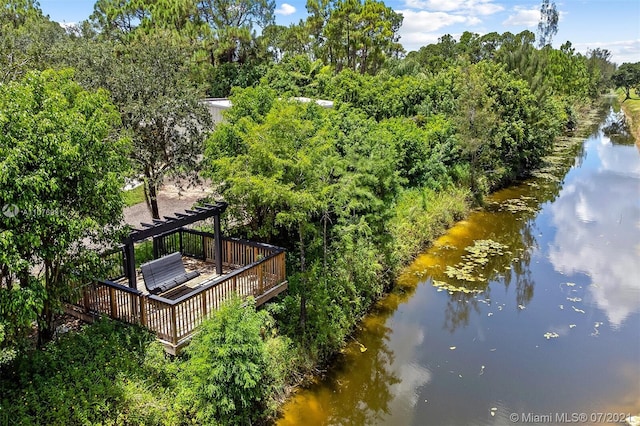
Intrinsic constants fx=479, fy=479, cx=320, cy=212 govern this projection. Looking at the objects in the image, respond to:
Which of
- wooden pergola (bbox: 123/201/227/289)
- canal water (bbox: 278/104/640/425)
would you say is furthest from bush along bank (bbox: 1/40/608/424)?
canal water (bbox: 278/104/640/425)

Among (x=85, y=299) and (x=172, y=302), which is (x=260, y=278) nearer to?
(x=172, y=302)

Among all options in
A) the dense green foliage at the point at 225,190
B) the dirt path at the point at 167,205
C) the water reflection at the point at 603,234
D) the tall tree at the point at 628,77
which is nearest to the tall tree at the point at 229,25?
the dense green foliage at the point at 225,190

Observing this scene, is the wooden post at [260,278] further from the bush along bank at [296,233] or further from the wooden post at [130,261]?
the wooden post at [130,261]

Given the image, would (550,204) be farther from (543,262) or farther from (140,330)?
(140,330)

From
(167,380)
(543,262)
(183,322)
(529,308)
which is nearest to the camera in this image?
(167,380)

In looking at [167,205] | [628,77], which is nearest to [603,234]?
[167,205]

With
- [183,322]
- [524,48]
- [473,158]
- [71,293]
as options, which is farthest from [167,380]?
[524,48]

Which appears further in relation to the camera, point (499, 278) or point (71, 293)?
point (499, 278)
